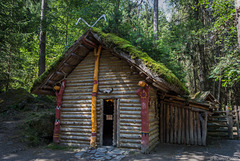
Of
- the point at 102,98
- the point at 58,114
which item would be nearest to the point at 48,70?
the point at 58,114

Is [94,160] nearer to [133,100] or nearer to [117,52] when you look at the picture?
[133,100]

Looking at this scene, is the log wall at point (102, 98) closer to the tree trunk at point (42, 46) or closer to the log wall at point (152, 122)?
the log wall at point (152, 122)

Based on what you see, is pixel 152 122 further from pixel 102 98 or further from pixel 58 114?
pixel 58 114

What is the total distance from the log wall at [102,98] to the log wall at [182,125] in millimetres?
3208

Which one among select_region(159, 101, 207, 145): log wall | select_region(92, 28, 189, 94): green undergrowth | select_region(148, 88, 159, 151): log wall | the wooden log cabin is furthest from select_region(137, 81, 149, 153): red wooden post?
select_region(159, 101, 207, 145): log wall

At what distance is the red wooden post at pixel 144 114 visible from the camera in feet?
23.5

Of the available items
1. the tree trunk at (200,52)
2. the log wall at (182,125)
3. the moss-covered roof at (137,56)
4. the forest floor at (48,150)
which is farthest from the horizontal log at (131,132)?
the tree trunk at (200,52)

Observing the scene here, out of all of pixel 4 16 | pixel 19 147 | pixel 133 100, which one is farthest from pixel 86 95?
pixel 4 16

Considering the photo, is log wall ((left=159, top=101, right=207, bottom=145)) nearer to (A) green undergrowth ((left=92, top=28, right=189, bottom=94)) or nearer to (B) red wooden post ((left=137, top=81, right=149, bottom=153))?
(A) green undergrowth ((left=92, top=28, right=189, bottom=94))

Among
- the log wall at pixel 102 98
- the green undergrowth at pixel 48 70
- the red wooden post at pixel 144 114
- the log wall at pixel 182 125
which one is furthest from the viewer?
the log wall at pixel 182 125

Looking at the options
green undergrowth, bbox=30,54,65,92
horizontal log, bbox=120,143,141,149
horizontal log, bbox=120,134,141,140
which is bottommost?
horizontal log, bbox=120,143,141,149

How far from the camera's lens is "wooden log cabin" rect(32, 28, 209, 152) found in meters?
7.35

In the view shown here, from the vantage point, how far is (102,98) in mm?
8281

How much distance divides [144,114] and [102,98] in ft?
7.45
